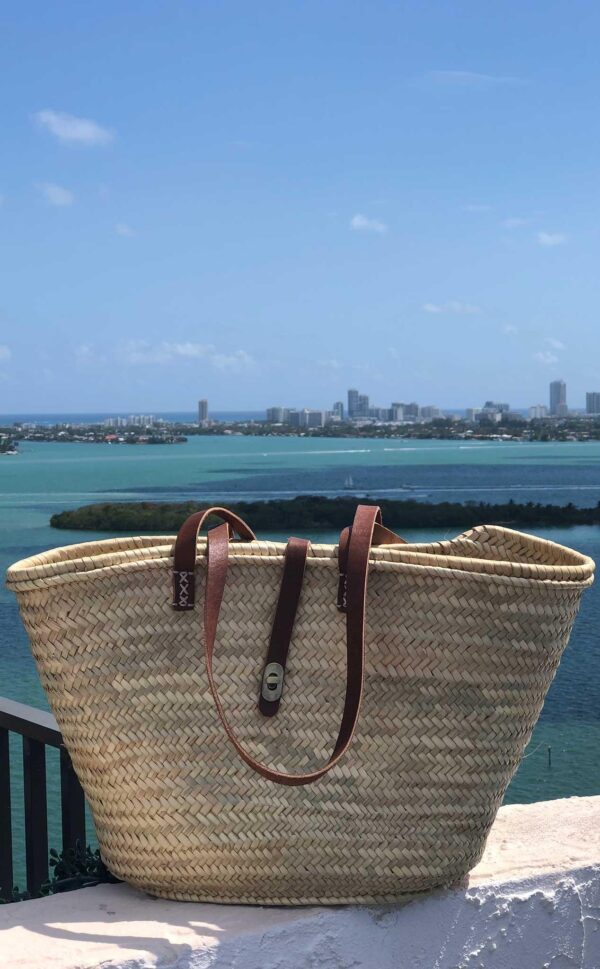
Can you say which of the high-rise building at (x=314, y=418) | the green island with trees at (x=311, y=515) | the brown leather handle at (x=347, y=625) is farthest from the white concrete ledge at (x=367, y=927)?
the high-rise building at (x=314, y=418)

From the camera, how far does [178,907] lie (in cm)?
142

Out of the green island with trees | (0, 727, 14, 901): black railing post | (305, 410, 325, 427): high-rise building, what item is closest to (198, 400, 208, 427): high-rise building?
(305, 410, 325, 427): high-rise building

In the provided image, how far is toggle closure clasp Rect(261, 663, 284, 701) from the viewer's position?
4.29ft

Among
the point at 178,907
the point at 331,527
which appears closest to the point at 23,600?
the point at 178,907

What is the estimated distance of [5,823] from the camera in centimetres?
187

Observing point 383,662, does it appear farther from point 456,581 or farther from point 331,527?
point 331,527

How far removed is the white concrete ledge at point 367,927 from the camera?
1.31 m

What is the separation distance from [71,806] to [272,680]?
0.67m

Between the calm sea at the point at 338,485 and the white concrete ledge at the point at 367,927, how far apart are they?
32.1 feet

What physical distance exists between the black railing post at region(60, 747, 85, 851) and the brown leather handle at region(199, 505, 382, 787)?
559 mm

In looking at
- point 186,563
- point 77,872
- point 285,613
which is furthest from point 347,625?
point 77,872

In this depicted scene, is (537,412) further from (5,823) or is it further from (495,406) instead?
(5,823)

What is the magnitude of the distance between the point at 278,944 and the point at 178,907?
0.15 metres

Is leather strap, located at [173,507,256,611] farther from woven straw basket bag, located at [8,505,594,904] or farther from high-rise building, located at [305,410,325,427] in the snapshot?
high-rise building, located at [305,410,325,427]
